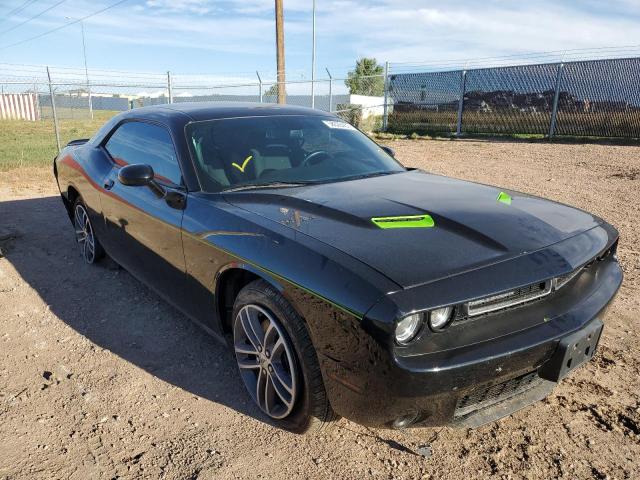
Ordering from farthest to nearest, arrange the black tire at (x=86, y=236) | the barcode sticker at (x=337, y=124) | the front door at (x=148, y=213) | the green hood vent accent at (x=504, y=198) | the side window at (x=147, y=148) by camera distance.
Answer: the black tire at (x=86, y=236)
the barcode sticker at (x=337, y=124)
the side window at (x=147, y=148)
the front door at (x=148, y=213)
the green hood vent accent at (x=504, y=198)

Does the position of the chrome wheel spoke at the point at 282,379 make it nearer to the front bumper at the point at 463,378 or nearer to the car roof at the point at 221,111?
the front bumper at the point at 463,378

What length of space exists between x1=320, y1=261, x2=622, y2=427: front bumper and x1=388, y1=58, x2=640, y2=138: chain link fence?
15.5 metres

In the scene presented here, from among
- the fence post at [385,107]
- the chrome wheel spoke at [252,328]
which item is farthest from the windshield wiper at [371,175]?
the fence post at [385,107]

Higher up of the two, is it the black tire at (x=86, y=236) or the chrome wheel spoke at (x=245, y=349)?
the chrome wheel spoke at (x=245, y=349)

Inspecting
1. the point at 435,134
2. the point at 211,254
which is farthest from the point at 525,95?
the point at 211,254

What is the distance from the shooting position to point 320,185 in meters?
3.07

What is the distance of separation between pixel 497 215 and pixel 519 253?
16.5 inches

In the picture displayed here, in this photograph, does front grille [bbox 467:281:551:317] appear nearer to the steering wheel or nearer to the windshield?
the windshield

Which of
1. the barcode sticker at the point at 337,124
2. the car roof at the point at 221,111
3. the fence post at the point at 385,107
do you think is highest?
the car roof at the point at 221,111

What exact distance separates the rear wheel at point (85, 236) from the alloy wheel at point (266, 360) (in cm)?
260

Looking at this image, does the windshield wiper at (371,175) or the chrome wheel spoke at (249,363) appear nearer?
the chrome wheel spoke at (249,363)

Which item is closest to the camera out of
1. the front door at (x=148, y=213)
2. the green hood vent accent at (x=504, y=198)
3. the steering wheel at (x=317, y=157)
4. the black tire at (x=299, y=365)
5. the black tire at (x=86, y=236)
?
the black tire at (x=299, y=365)

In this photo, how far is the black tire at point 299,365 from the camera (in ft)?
7.14

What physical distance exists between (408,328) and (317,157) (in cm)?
183
